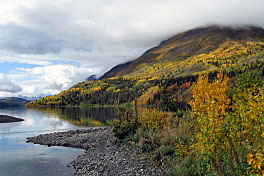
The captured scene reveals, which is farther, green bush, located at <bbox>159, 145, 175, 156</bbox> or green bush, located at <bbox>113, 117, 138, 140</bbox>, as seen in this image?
green bush, located at <bbox>113, 117, 138, 140</bbox>

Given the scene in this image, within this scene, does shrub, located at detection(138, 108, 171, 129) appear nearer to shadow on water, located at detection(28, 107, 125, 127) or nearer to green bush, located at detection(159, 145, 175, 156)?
green bush, located at detection(159, 145, 175, 156)

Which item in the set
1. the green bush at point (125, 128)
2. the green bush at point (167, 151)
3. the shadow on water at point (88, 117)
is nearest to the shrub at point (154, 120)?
the green bush at point (125, 128)

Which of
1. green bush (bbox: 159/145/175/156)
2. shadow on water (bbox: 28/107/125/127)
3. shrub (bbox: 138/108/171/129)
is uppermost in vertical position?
shrub (bbox: 138/108/171/129)

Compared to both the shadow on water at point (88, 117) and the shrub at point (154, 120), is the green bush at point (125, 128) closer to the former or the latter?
the shrub at point (154, 120)

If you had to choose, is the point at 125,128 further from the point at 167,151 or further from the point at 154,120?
the point at 167,151

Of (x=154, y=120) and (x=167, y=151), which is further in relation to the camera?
(x=154, y=120)

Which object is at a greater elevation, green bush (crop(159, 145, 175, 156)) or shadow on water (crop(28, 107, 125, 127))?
green bush (crop(159, 145, 175, 156))

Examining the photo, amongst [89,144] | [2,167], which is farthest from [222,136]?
[89,144]

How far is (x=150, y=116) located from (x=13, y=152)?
20.3 metres

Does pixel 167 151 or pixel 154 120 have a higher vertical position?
pixel 154 120

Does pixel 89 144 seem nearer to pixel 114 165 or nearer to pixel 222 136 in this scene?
pixel 114 165

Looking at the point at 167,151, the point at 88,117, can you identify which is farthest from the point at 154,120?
the point at 88,117

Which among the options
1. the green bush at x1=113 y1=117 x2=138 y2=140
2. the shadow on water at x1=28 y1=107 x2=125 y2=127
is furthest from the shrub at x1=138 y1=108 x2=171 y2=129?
the shadow on water at x1=28 y1=107 x2=125 y2=127

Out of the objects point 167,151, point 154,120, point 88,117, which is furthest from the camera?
point 88,117
